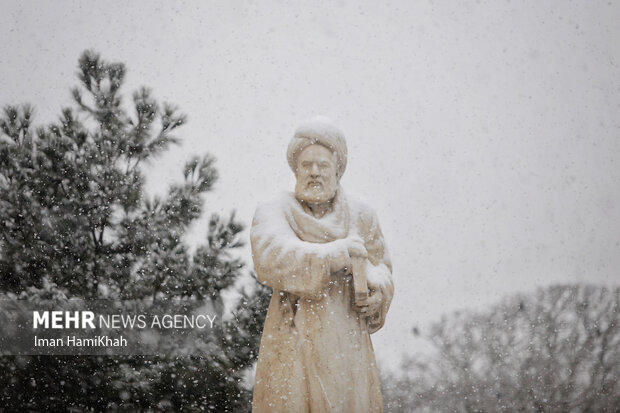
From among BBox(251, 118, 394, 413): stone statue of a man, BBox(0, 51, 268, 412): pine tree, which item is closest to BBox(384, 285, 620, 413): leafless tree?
BBox(0, 51, 268, 412): pine tree

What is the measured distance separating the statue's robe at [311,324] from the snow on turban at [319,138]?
36 centimetres

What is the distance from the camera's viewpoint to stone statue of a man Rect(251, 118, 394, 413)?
322 centimetres

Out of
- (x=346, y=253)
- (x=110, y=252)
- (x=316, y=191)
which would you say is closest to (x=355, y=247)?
(x=346, y=253)

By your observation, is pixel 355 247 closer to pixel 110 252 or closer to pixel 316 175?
pixel 316 175

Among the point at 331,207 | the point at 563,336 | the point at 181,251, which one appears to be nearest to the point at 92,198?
the point at 181,251

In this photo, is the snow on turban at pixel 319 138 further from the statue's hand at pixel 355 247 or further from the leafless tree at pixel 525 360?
the leafless tree at pixel 525 360

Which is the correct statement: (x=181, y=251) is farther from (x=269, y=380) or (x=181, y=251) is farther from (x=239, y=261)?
(x=269, y=380)

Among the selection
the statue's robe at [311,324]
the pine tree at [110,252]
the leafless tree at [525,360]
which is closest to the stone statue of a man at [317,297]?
the statue's robe at [311,324]

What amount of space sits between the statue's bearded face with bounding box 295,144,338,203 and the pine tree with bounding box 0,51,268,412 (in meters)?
3.53

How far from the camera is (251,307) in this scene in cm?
691

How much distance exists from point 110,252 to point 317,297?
4153 millimetres

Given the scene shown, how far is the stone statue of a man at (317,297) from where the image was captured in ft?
10.6

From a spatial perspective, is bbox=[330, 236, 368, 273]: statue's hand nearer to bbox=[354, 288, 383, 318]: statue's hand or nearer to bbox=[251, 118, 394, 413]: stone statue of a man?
bbox=[251, 118, 394, 413]: stone statue of a man

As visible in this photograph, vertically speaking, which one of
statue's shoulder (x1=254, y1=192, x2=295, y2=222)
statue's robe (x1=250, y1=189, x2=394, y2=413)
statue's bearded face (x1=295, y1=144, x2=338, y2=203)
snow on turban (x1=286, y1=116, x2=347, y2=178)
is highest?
snow on turban (x1=286, y1=116, x2=347, y2=178)
